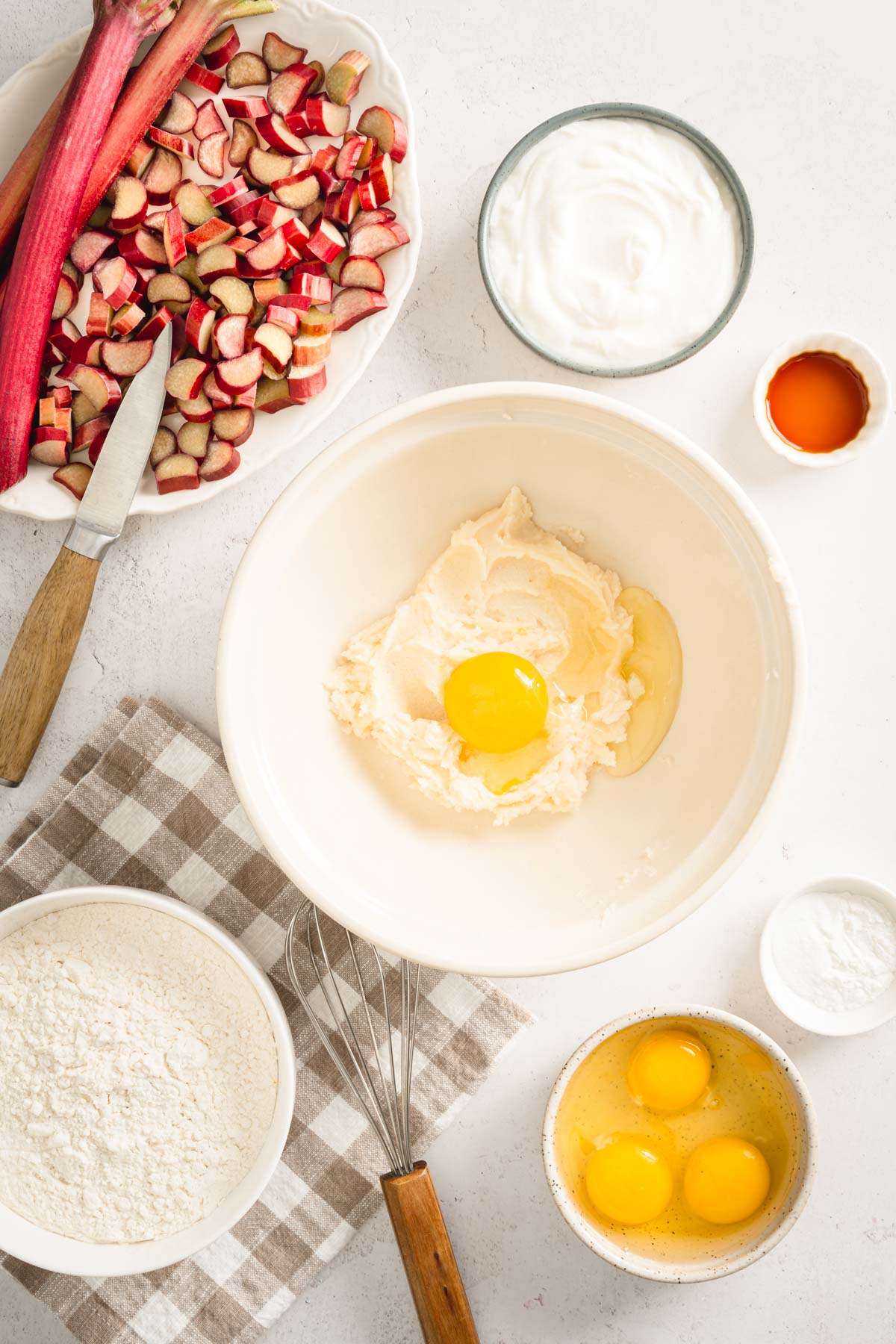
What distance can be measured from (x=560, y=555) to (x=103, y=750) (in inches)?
37.1

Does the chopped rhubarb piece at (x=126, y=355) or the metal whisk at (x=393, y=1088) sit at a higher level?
the chopped rhubarb piece at (x=126, y=355)

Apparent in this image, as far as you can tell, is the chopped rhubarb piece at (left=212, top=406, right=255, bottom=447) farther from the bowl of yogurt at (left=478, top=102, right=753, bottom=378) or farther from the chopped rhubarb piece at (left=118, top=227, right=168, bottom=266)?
the bowl of yogurt at (left=478, top=102, right=753, bottom=378)

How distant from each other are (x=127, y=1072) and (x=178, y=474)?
1.03 metres

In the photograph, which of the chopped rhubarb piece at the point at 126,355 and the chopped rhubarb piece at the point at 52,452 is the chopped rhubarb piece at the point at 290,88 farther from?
the chopped rhubarb piece at the point at 52,452

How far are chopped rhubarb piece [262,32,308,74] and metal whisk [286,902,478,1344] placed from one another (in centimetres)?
151

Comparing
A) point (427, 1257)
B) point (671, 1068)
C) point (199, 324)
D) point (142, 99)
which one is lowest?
point (427, 1257)

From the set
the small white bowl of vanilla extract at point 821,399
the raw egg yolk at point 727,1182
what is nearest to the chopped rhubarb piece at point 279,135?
the small white bowl of vanilla extract at point 821,399

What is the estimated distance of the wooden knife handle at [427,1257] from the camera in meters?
1.73

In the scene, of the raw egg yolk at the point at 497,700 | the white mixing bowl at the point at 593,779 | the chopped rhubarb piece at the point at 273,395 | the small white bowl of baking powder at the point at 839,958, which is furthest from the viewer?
the small white bowl of baking powder at the point at 839,958

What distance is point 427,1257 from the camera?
1732mm

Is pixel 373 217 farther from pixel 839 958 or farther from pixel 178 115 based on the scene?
pixel 839 958

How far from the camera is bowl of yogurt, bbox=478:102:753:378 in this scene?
1721 millimetres

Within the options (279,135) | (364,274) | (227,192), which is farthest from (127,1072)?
(279,135)

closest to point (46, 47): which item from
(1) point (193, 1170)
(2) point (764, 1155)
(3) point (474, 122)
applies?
(3) point (474, 122)
